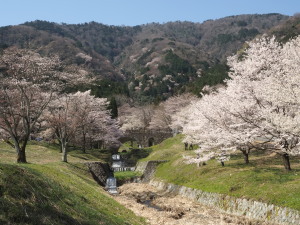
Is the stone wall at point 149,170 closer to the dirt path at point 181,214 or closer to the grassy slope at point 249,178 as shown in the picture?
the grassy slope at point 249,178

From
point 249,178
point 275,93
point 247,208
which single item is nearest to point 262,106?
point 275,93

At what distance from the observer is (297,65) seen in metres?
19.5

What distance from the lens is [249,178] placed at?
2128cm

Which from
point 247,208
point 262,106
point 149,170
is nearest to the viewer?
point 247,208

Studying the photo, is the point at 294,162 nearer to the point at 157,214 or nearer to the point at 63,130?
the point at 157,214

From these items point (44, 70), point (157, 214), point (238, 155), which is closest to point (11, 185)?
point (157, 214)

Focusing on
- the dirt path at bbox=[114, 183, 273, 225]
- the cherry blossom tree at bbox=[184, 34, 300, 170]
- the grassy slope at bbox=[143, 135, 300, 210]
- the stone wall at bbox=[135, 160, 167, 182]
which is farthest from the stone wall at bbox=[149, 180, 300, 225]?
the stone wall at bbox=[135, 160, 167, 182]

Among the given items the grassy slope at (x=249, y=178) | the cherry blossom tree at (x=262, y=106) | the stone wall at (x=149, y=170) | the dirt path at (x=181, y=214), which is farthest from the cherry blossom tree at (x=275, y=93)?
the stone wall at (x=149, y=170)

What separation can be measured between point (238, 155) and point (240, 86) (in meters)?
12.5

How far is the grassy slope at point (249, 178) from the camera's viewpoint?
55.1ft

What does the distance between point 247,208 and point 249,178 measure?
3809 millimetres

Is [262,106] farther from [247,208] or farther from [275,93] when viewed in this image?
[247,208]

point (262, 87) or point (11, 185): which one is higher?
point (262, 87)

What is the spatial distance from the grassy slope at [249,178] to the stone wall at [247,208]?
37cm
